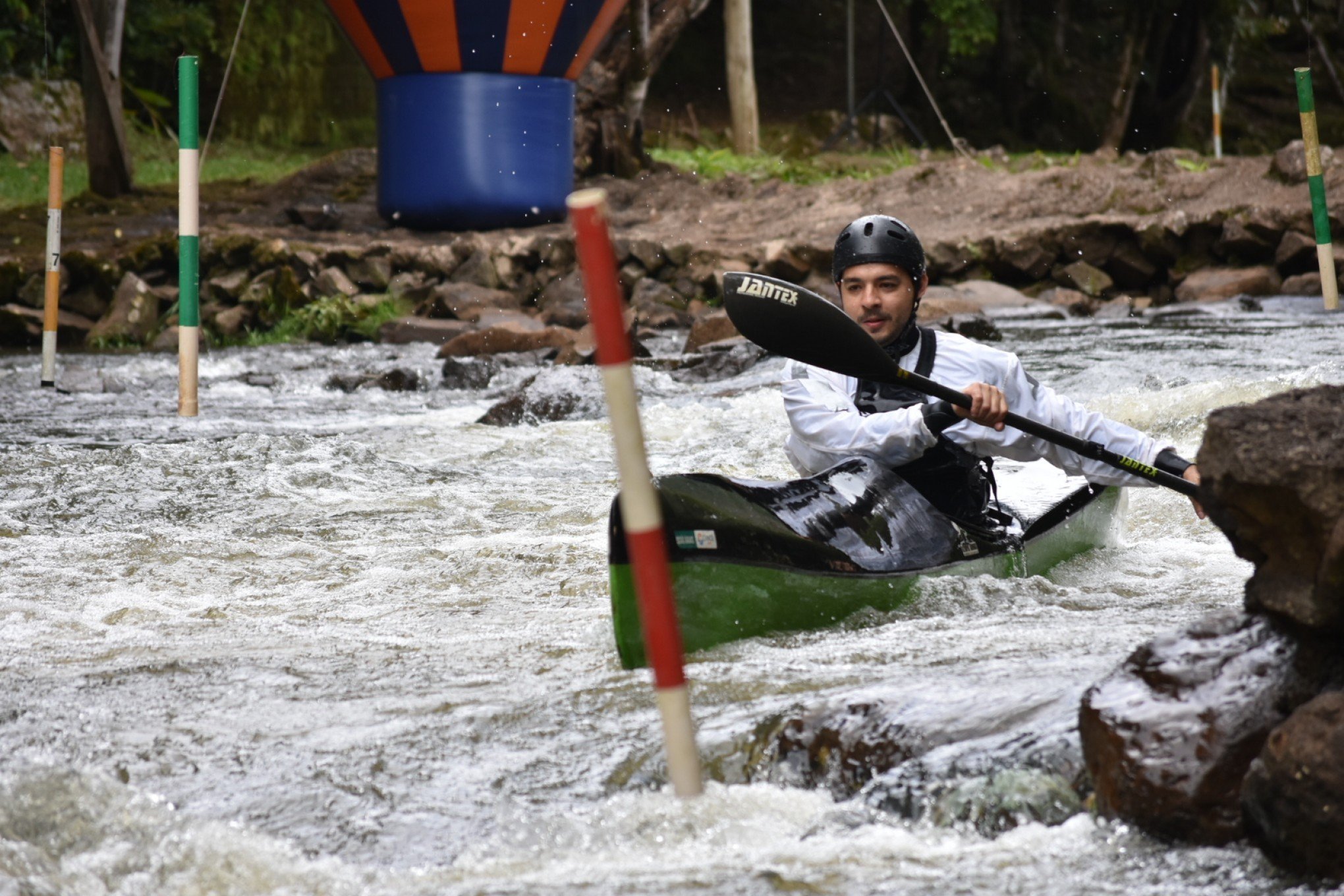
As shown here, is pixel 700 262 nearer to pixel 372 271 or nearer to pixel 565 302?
pixel 565 302

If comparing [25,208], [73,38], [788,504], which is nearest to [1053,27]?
[73,38]

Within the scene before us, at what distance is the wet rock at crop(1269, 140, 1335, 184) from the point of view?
12.6 metres

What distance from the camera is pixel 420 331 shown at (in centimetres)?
1202

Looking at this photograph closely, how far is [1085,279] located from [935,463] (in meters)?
9.00

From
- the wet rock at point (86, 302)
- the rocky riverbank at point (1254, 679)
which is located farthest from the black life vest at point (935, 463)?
the wet rock at point (86, 302)

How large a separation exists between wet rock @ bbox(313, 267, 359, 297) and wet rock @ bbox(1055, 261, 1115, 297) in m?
5.96

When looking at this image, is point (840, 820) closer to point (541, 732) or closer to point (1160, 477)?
point (541, 732)

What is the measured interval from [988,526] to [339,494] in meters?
2.97

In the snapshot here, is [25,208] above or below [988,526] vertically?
above

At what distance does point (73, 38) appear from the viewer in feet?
66.2

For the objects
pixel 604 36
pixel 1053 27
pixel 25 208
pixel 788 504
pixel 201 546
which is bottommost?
pixel 201 546

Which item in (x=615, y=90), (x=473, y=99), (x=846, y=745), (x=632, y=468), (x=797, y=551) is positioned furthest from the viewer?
(x=615, y=90)

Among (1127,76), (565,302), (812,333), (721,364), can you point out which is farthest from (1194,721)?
(1127,76)

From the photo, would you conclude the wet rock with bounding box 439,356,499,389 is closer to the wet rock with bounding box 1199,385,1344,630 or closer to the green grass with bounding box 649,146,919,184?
the green grass with bounding box 649,146,919,184
